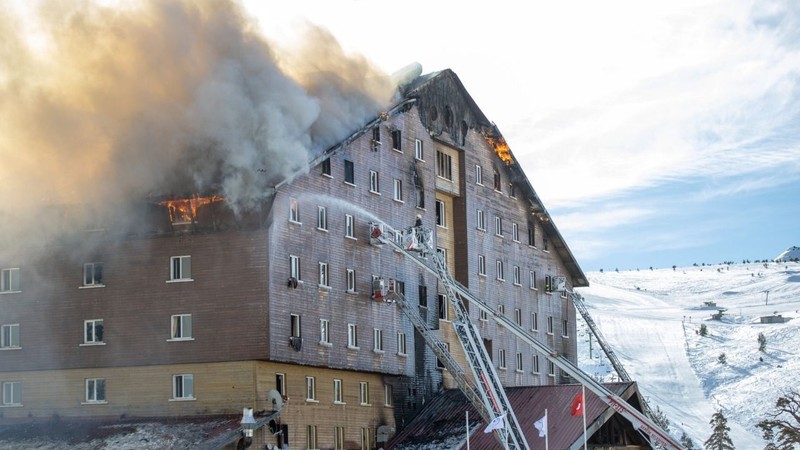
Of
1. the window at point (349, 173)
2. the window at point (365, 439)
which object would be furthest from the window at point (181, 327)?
the window at point (365, 439)

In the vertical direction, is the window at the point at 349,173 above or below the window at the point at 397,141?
below

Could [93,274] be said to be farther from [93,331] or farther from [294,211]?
[294,211]

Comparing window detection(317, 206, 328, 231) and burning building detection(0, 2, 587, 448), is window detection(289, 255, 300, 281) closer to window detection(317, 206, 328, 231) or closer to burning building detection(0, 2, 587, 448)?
burning building detection(0, 2, 587, 448)

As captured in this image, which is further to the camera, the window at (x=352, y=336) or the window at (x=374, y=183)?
the window at (x=374, y=183)

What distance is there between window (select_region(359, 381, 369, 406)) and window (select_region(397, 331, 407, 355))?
318 cm

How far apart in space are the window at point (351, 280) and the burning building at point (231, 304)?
9 centimetres

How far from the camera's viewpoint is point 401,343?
70.6 metres

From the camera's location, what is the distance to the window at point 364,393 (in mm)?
67250

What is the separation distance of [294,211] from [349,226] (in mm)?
5462

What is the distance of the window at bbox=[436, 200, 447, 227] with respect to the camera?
77.2 metres

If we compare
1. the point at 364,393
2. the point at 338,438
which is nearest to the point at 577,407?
the point at 338,438

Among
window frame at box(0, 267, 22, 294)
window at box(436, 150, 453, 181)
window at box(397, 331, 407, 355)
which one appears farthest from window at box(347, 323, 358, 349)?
window frame at box(0, 267, 22, 294)

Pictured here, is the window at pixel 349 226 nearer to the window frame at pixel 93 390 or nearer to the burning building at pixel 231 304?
the burning building at pixel 231 304

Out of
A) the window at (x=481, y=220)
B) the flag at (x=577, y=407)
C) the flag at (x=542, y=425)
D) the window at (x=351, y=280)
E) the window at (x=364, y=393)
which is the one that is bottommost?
the flag at (x=542, y=425)
